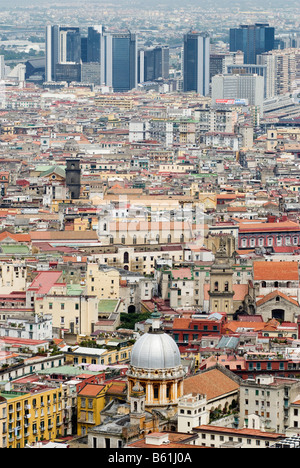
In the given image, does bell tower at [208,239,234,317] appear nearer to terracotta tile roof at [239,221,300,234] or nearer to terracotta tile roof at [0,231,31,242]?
terracotta tile roof at [0,231,31,242]

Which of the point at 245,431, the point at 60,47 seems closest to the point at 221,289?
the point at 245,431

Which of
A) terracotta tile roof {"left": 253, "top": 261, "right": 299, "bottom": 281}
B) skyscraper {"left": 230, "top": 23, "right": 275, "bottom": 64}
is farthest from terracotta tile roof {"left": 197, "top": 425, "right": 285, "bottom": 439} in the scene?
skyscraper {"left": 230, "top": 23, "right": 275, "bottom": 64}

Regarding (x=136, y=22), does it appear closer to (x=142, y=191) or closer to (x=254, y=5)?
(x=254, y=5)

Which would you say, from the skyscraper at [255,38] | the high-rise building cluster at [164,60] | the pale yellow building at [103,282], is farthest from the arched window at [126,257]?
the skyscraper at [255,38]

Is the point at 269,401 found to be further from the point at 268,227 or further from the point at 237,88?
the point at 237,88

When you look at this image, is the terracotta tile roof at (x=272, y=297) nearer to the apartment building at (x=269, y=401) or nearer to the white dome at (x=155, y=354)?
the apartment building at (x=269, y=401)

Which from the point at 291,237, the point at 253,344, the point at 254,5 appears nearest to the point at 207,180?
the point at 291,237
